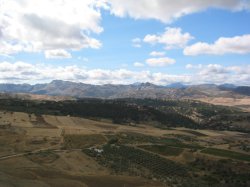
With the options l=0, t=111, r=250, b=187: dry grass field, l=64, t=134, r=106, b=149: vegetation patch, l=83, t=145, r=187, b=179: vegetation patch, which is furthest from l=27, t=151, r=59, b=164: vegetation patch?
l=64, t=134, r=106, b=149: vegetation patch

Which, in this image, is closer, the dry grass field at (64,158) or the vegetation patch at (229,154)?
the dry grass field at (64,158)

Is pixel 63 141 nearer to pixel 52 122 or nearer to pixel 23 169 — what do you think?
pixel 23 169

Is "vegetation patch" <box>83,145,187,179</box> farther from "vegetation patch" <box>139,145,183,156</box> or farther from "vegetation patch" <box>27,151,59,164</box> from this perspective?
"vegetation patch" <box>27,151,59,164</box>

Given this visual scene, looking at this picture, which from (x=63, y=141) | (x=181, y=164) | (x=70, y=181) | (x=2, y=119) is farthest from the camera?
(x=2, y=119)

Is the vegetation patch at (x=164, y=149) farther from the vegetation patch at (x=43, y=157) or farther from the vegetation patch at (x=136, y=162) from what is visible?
the vegetation patch at (x=43, y=157)

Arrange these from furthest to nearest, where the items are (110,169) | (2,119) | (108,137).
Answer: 1. (2,119)
2. (108,137)
3. (110,169)

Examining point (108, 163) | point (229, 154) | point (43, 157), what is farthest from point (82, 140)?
point (229, 154)

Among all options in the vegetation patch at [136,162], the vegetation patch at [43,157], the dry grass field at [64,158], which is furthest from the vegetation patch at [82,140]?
the vegetation patch at [43,157]

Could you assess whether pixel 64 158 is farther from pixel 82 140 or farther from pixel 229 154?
pixel 229 154

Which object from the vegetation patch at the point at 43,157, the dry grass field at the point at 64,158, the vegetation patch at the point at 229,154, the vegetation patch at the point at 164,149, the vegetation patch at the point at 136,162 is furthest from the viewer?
the vegetation patch at the point at 164,149

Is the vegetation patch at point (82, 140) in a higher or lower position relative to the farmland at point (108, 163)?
higher

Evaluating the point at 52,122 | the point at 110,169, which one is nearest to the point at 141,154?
the point at 110,169
